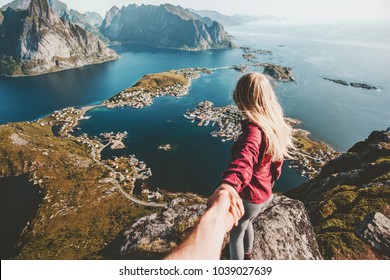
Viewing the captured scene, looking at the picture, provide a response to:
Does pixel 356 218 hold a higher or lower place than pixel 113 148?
higher

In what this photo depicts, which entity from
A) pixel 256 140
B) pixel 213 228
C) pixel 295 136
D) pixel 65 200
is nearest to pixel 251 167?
pixel 256 140

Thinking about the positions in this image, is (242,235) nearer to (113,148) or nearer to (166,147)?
(166,147)

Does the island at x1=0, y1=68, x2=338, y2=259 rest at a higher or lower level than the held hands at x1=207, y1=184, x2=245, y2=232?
lower

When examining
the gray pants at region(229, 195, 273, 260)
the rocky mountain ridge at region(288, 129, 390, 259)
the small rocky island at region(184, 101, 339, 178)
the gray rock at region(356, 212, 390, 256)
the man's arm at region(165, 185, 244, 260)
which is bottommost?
the small rocky island at region(184, 101, 339, 178)

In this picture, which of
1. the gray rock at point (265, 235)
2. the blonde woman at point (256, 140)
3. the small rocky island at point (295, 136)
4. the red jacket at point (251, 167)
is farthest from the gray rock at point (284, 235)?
the small rocky island at point (295, 136)

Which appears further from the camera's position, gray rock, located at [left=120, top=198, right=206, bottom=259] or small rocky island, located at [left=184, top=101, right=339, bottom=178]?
small rocky island, located at [left=184, top=101, right=339, bottom=178]

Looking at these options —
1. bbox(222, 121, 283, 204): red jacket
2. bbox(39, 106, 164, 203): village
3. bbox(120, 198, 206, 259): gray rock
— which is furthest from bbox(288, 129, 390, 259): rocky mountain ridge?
bbox(39, 106, 164, 203): village

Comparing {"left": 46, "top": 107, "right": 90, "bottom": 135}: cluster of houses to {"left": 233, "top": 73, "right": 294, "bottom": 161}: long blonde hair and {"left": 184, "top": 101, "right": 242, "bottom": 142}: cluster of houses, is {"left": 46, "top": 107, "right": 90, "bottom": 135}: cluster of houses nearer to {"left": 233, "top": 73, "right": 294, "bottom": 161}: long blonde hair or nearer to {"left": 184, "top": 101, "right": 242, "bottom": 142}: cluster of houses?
{"left": 184, "top": 101, "right": 242, "bottom": 142}: cluster of houses

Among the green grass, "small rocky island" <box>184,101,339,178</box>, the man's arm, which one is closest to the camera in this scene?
the man's arm
